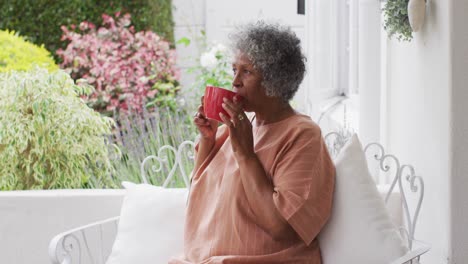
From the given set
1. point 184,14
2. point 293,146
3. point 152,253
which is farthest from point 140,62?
point 293,146

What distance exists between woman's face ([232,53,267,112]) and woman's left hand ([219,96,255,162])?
91 mm

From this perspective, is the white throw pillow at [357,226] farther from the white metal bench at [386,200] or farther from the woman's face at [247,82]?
the woman's face at [247,82]

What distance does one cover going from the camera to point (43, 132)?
404 cm

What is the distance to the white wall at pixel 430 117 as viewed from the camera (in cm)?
258

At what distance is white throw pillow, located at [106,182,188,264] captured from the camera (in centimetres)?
302

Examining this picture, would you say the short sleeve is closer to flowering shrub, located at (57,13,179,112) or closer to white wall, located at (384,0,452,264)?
white wall, located at (384,0,452,264)

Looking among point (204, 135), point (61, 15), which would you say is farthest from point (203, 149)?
point (61, 15)

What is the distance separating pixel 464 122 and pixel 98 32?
4.92 m

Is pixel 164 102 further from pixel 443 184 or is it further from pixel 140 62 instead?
pixel 443 184

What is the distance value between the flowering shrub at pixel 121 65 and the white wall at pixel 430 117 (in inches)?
132

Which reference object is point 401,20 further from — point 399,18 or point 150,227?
point 150,227

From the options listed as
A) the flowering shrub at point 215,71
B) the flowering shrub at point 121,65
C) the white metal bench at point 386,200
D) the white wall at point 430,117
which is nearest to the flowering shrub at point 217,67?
the flowering shrub at point 215,71

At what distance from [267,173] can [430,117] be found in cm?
60

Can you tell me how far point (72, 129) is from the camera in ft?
13.5
